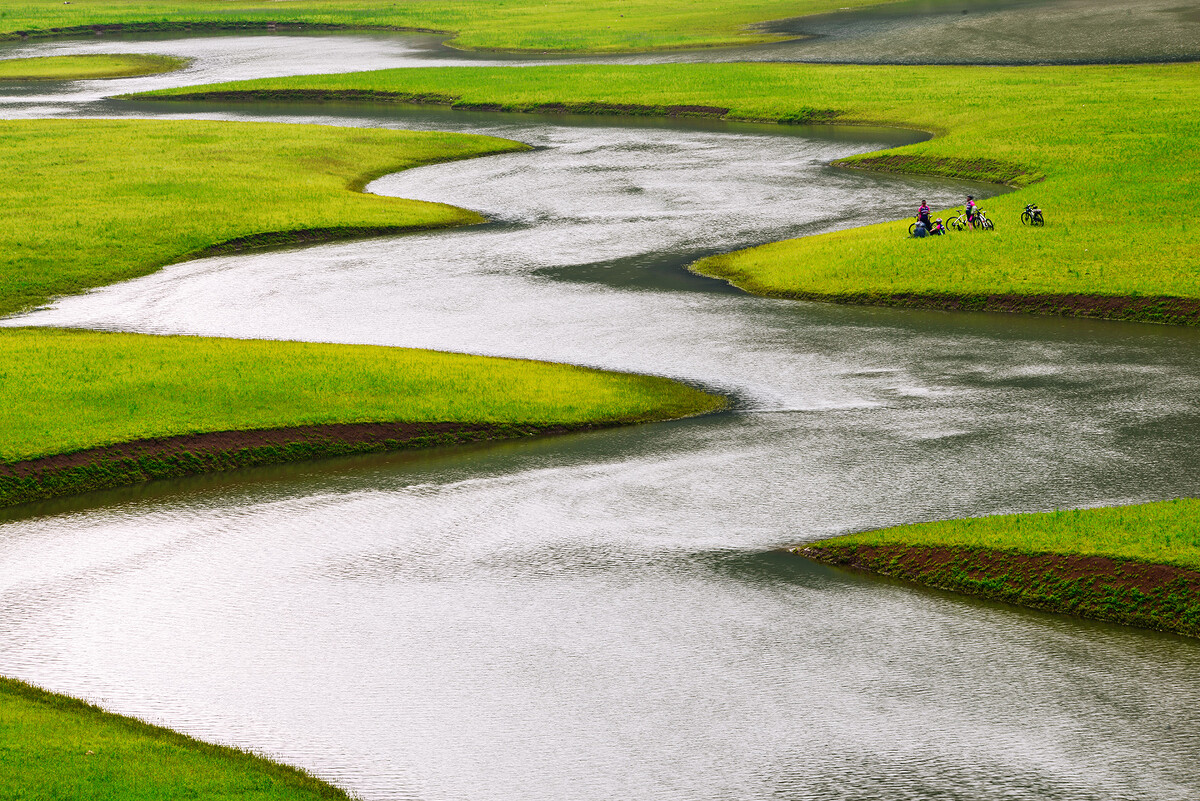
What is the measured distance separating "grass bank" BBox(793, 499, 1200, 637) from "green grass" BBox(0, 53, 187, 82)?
156 metres

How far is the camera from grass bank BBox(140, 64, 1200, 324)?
5594 centimetres

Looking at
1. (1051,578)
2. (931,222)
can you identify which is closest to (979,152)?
(931,222)

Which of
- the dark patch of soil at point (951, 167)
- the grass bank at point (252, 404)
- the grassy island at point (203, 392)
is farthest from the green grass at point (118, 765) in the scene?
the dark patch of soil at point (951, 167)

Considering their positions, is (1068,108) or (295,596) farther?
(1068,108)

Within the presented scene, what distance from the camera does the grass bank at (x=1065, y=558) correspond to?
2764cm

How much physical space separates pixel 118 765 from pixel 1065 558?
2121cm

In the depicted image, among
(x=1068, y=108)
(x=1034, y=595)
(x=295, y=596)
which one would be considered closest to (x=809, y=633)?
(x=1034, y=595)

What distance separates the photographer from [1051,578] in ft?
94.8

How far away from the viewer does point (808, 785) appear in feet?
70.5

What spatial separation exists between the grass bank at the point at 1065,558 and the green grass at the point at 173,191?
45.6 metres

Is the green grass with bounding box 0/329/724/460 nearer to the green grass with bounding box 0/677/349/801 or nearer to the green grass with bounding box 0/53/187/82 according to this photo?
the green grass with bounding box 0/677/349/801

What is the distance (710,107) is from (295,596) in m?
96.2

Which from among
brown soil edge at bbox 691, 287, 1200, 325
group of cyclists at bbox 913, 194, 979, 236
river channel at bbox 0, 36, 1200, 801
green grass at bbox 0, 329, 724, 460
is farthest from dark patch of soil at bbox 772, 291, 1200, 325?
green grass at bbox 0, 329, 724, 460

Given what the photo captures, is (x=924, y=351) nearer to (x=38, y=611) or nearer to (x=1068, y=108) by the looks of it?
(x=38, y=611)
